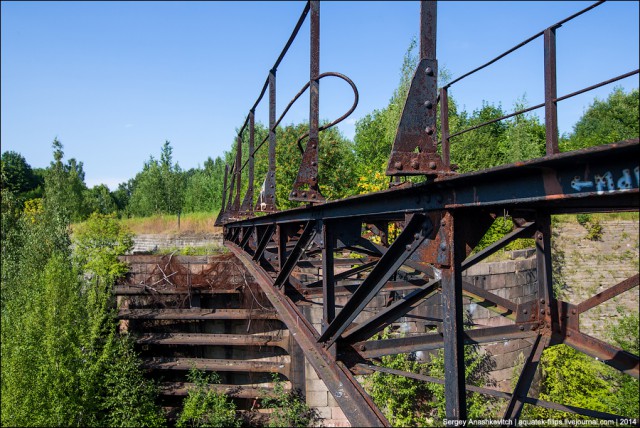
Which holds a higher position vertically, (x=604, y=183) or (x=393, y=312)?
(x=604, y=183)

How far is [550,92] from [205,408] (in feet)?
42.9

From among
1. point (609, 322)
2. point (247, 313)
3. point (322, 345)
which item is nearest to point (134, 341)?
point (247, 313)

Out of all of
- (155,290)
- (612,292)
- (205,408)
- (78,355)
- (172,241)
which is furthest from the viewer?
(172,241)

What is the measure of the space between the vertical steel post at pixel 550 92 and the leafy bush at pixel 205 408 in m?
12.5

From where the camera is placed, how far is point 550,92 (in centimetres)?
213

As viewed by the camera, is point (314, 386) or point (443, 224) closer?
point (443, 224)

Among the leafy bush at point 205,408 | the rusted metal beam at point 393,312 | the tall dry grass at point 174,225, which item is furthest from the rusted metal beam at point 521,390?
the tall dry grass at point 174,225

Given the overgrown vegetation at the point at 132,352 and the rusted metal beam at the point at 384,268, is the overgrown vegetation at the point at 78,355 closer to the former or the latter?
the overgrown vegetation at the point at 132,352

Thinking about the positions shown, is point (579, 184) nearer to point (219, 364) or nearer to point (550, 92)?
point (550, 92)

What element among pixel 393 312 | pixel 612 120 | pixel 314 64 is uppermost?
pixel 612 120

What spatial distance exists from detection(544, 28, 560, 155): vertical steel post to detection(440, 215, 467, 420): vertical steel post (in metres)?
0.60

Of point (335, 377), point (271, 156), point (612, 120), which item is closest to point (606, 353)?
point (335, 377)

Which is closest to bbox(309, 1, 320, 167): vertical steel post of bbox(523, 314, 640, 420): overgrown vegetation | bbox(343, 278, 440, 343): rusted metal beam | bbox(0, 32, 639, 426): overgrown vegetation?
bbox(343, 278, 440, 343): rusted metal beam

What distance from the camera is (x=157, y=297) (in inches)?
562
